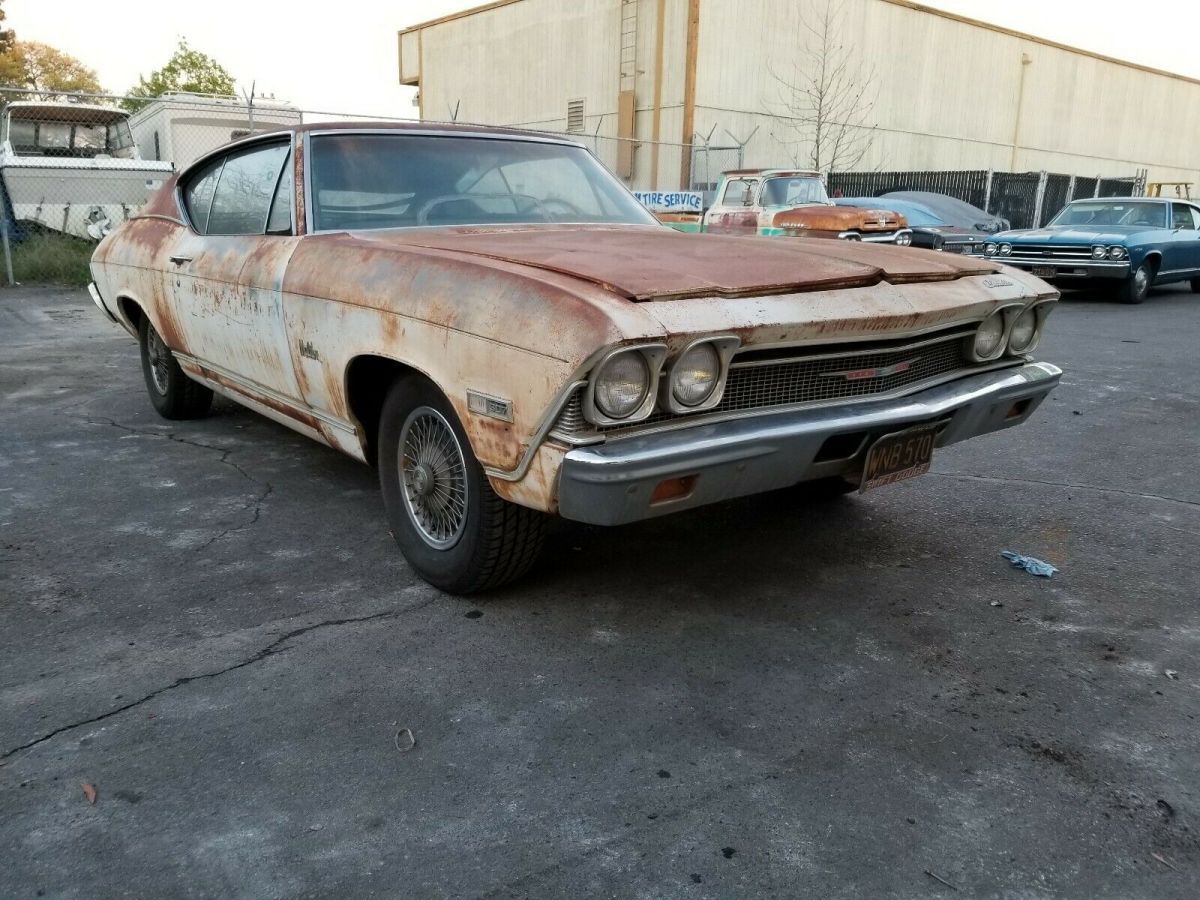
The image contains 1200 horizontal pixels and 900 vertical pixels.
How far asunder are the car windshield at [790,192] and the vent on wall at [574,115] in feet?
39.2

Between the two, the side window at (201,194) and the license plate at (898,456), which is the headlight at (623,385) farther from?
the side window at (201,194)

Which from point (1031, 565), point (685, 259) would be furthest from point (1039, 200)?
point (685, 259)

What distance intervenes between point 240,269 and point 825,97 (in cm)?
Result: 2374

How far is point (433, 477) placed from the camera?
319 cm

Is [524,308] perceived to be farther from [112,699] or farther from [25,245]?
[25,245]

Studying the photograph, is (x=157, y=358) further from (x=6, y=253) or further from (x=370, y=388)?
(x=6, y=253)

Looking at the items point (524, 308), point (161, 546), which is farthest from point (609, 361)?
point (161, 546)

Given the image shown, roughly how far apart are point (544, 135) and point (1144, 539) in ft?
10.2

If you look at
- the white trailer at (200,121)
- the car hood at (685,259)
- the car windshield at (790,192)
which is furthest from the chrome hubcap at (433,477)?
the white trailer at (200,121)

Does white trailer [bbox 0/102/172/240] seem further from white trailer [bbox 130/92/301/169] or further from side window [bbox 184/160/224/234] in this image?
side window [bbox 184/160/224/234]

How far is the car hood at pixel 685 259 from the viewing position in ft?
8.88

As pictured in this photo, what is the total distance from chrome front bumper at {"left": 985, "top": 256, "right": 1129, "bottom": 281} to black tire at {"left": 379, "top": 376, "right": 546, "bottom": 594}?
1072cm

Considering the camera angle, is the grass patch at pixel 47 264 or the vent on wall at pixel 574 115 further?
the vent on wall at pixel 574 115

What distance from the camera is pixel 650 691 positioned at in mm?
2643
